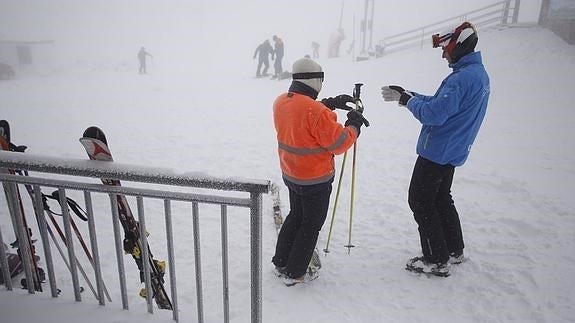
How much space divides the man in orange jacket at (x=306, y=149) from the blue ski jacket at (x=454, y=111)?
0.58 m

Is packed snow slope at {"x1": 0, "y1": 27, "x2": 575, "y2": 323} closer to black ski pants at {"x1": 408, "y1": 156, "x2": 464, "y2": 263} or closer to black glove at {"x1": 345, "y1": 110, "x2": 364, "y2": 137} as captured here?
black ski pants at {"x1": 408, "y1": 156, "x2": 464, "y2": 263}

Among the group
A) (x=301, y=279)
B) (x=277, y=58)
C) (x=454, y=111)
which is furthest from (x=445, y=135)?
(x=277, y=58)

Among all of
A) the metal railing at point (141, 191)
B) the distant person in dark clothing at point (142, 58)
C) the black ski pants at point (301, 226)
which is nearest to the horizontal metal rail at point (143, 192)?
the metal railing at point (141, 191)

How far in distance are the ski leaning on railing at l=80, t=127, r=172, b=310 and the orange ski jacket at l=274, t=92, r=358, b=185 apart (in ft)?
4.24

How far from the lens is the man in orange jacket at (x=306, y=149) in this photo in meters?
2.83

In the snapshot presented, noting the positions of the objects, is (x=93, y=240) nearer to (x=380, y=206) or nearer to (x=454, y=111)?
(x=454, y=111)

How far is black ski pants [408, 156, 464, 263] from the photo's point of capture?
330cm

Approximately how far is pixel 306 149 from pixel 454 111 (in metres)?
1.24

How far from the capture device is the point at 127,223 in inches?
105

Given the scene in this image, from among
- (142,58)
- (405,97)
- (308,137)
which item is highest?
(142,58)

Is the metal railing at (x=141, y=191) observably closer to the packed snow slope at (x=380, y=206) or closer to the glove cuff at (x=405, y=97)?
the packed snow slope at (x=380, y=206)

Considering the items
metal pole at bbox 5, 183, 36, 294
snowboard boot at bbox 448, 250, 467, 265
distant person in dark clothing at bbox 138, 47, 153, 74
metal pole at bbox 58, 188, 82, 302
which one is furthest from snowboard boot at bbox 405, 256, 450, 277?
distant person in dark clothing at bbox 138, 47, 153, 74

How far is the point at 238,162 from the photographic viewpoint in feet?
22.5

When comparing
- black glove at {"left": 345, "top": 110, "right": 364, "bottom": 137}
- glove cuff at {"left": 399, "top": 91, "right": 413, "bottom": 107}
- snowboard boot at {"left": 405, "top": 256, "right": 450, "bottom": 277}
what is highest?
glove cuff at {"left": 399, "top": 91, "right": 413, "bottom": 107}
